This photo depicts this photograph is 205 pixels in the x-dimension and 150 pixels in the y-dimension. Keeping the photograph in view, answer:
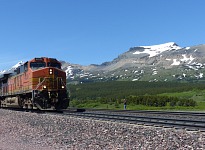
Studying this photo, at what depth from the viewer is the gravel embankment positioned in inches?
492

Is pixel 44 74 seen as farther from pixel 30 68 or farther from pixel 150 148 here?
pixel 150 148

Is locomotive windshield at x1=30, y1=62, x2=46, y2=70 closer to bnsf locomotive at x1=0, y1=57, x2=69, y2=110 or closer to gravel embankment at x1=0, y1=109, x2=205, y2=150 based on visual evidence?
bnsf locomotive at x1=0, y1=57, x2=69, y2=110

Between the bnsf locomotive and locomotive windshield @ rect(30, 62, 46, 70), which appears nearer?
the bnsf locomotive

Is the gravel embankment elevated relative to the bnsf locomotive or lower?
lower

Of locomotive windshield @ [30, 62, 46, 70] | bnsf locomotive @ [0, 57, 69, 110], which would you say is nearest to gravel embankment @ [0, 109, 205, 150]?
bnsf locomotive @ [0, 57, 69, 110]

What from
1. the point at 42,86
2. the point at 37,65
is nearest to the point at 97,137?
the point at 42,86

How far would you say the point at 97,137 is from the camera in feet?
50.0

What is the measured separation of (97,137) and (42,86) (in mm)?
16461

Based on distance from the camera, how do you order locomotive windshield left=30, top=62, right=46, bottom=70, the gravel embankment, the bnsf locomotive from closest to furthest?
the gravel embankment < the bnsf locomotive < locomotive windshield left=30, top=62, right=46, bottom=70

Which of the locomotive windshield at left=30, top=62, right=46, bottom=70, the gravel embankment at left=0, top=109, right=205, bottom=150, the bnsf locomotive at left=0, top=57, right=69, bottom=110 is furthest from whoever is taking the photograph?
the locomotive windshield at left=30, top=62, right=46, bottom=70

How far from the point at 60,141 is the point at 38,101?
15404mm

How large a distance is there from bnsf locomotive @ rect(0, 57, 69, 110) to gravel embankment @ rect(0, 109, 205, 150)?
392 inches

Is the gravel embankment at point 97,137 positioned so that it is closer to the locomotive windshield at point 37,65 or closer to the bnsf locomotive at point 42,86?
the bnsf locomotive at point 42,86

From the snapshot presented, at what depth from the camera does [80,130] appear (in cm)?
1767
